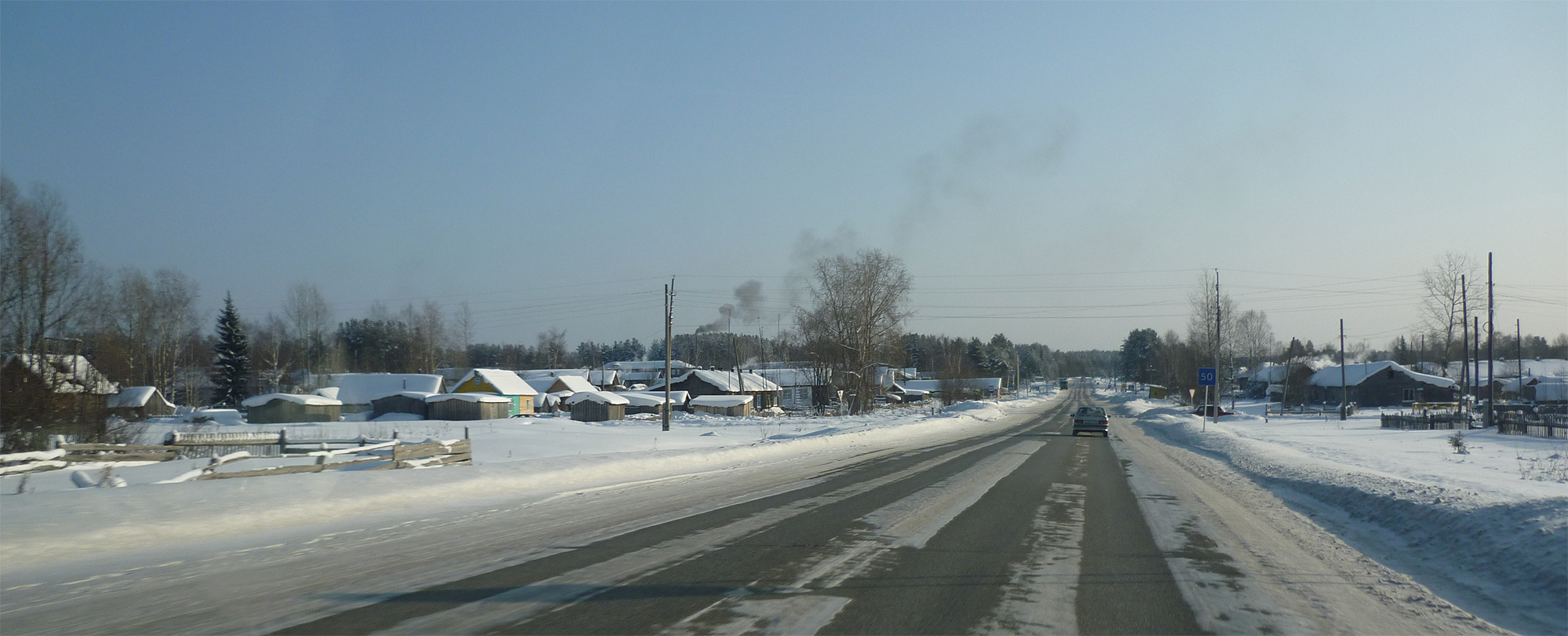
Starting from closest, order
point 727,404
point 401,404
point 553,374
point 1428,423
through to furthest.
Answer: point 1428,423 → point 401,404 → point 727,404 → point 553,374

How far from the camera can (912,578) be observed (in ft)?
23.9

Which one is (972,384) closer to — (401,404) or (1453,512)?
(401,404)

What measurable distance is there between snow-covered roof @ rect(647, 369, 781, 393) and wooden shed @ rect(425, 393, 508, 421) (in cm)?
2575

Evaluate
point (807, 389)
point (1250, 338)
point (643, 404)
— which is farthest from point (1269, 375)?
point (643, 404)

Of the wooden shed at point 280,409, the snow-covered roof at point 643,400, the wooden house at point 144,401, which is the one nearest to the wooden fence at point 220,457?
the wooden house at point 144,401

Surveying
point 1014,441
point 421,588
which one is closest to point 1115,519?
Answer: point 421,588

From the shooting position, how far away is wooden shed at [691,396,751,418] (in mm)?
71625

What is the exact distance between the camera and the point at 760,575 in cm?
736

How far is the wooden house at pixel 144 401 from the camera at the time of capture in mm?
47134

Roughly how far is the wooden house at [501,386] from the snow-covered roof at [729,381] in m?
17.7

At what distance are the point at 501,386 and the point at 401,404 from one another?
27.3 feet

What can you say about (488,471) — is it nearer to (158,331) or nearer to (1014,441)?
(1014,441)

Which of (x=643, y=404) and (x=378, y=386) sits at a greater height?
(x=378, y=386)

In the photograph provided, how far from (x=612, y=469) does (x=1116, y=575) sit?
12067 millimetres
